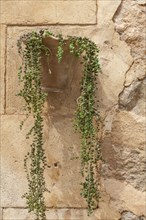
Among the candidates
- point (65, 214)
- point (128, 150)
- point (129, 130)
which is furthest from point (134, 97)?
point (65, 214)

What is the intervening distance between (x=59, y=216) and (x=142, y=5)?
1487mm

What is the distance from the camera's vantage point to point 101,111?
305 centimetres

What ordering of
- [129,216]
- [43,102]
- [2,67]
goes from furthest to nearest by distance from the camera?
[2,67] < [129,216] < [43,102]

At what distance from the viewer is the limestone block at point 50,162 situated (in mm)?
3062

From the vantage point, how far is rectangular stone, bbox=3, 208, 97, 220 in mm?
3057

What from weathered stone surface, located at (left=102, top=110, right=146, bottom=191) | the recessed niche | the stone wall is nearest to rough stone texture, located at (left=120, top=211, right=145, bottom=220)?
the stone wall

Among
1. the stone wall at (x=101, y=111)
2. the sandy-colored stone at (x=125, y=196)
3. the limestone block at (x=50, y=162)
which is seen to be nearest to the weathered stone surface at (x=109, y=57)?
the stone wall at (x=101, y=111)

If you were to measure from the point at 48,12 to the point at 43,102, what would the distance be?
645 mm

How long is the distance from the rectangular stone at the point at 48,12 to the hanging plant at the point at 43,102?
23 centimetres

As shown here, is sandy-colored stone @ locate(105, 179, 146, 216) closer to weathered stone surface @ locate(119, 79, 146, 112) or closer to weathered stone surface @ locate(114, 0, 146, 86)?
weathered stone surface @ locate(119, 79, 146, 112)

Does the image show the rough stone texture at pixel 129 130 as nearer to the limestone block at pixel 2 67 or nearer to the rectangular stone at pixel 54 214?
the rectangular stone at pixel 54 214

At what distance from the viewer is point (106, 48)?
3053 mm

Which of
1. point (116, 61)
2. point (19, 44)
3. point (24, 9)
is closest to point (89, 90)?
point (116, 61)

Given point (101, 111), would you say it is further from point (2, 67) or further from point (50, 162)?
point (2, 67)
